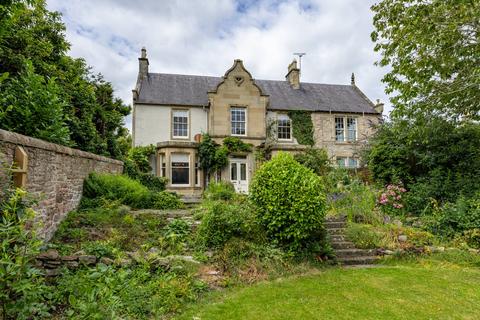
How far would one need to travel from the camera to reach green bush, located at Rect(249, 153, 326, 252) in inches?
239

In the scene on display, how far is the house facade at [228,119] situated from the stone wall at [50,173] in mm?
8660

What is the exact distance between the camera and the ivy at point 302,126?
19039 mm

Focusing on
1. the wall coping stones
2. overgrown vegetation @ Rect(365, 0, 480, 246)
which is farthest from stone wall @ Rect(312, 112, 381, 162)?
the wall coping stones

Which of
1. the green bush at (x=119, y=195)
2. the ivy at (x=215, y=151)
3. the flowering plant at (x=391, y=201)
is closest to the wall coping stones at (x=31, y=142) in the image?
the green bush at (x=119, y=195)

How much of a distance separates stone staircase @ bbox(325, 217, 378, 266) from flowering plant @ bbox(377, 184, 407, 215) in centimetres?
261

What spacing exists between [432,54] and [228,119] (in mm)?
11484

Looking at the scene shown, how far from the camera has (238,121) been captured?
1816 cm

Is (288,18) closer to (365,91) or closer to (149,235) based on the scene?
(149,235)

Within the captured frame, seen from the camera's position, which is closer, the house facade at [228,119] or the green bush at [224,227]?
the green bush at [224,227]

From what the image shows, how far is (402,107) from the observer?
9.43 meters

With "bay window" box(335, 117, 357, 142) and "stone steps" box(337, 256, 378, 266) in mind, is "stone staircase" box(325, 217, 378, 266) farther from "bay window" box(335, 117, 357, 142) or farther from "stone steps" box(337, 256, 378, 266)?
"bay window" box(335, 117, 357, 142)

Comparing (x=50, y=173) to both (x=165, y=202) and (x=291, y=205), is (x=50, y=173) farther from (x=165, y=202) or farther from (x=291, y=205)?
(x=291, y=205)

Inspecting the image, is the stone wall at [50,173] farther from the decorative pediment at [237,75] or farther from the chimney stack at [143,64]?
the chimney stack at [143,64]

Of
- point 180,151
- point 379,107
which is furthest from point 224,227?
point 379,107
